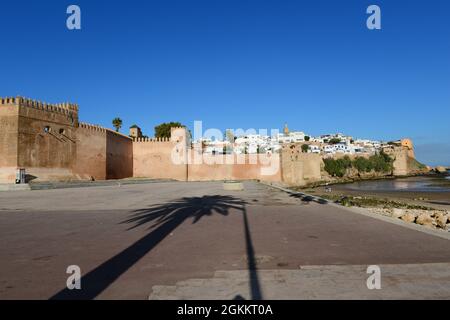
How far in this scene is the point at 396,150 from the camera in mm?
92250

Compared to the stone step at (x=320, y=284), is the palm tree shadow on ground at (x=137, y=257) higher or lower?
lower

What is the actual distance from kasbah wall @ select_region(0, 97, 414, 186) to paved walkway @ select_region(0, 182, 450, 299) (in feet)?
69.1

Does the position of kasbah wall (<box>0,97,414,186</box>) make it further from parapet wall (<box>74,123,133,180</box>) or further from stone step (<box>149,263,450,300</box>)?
stone step (<box>149,263,450,300</box>)

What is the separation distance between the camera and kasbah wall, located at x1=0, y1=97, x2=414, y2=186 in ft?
85.3

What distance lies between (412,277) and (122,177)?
41.6 meters

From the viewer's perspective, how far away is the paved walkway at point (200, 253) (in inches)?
138

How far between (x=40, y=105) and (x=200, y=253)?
28.4 metres

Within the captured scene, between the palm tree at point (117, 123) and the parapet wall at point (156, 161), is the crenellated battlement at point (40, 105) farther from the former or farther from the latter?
the palm tree at point (117, 123)

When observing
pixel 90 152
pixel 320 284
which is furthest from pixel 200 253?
pixel 90 152

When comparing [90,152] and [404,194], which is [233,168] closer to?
[90,152]

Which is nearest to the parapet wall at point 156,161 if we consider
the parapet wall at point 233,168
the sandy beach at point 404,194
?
the parapet wall at point 233,168

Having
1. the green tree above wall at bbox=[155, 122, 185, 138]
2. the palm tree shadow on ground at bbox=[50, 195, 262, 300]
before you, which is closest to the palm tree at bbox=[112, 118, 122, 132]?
the green tree above wall at bbox=[155, 122, 185, 138]

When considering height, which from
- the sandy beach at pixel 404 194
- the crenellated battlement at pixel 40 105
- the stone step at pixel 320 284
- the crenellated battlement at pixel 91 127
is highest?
the crenellated battlement at pixel 40 105
